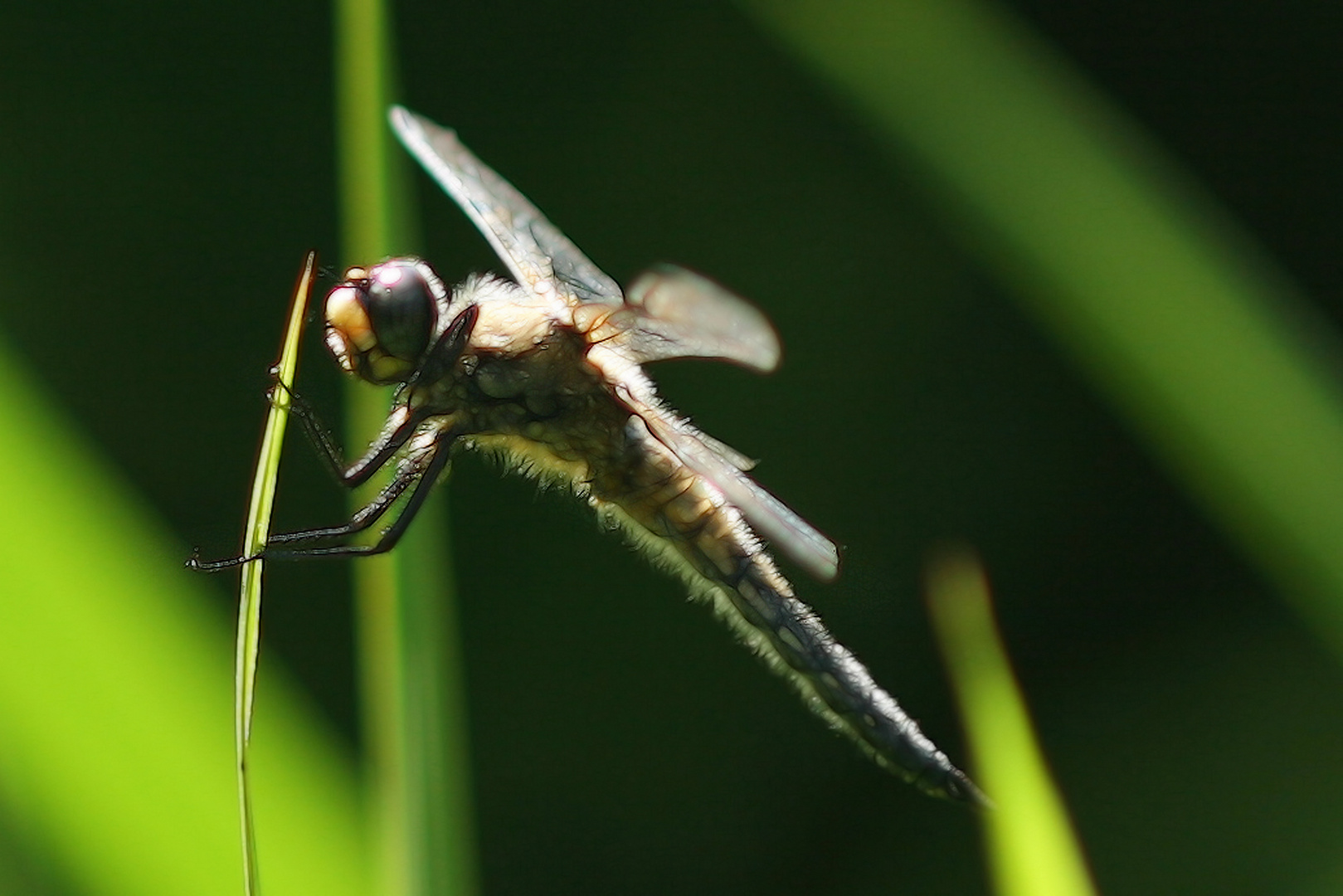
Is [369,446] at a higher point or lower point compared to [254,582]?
higher

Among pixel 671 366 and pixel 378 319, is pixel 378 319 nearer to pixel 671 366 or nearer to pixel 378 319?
pixel 378 319

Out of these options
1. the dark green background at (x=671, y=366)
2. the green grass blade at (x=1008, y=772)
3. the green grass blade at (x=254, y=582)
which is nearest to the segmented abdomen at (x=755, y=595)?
the green grass blade at (x=1008, y=772)

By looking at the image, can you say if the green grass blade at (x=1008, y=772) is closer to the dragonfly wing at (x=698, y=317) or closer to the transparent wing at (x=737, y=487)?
the transparent wing at (x=737, y=487)

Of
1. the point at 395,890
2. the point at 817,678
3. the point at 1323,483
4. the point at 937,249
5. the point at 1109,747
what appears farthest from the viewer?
the point at 937,249

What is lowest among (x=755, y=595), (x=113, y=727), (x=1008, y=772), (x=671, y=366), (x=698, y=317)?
(x=1008, y=772)

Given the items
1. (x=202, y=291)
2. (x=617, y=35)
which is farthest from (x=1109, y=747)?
(x=202, y=291)

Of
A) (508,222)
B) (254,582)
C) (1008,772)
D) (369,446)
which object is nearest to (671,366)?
(508,222)

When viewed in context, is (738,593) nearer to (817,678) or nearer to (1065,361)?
(817,678)
